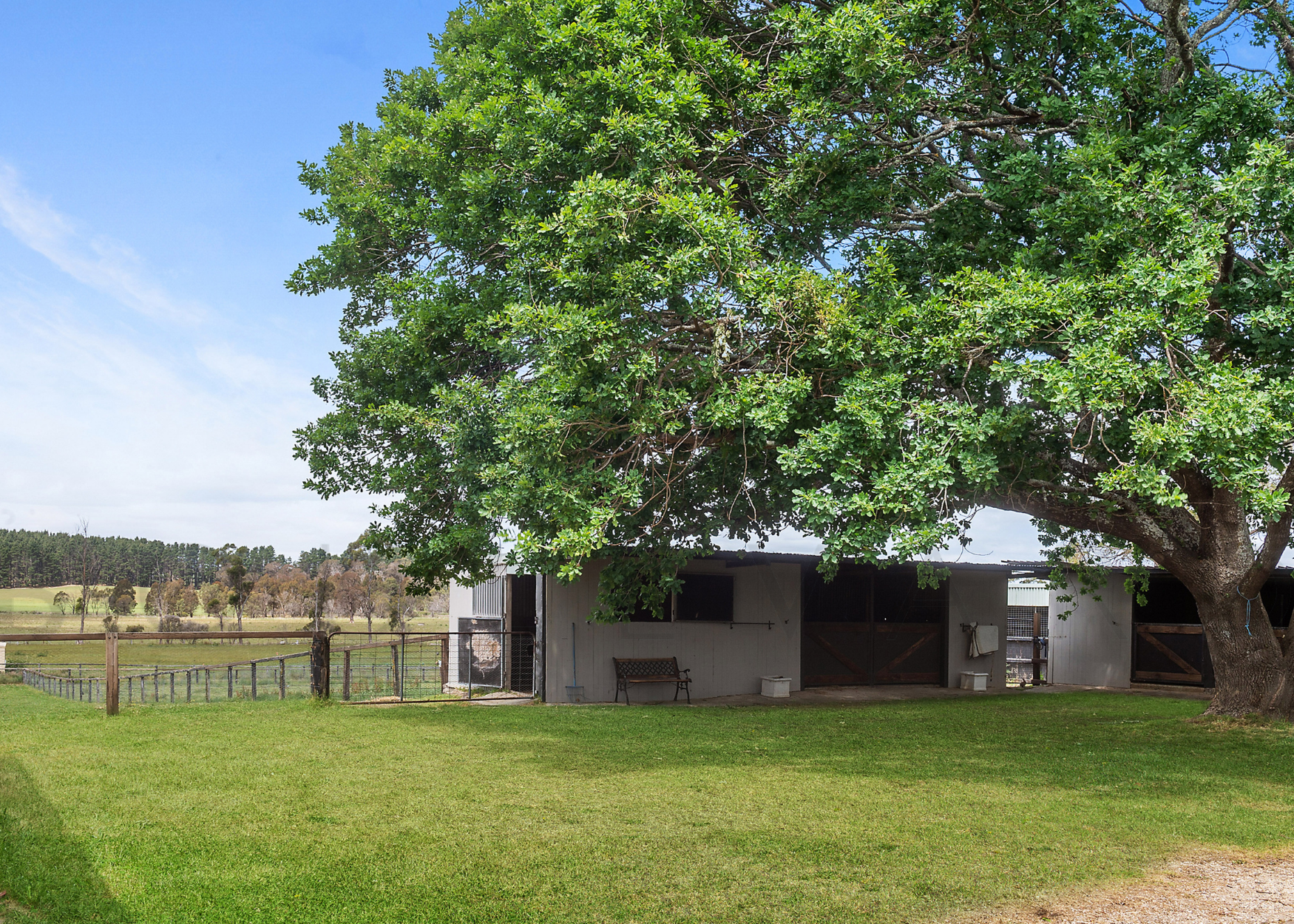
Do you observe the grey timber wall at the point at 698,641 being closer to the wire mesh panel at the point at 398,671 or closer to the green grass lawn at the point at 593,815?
the wire mesh panel at the point at 398,671

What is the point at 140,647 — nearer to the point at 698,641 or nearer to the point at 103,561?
the point at 103,561

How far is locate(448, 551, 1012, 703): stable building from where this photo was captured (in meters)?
15.5

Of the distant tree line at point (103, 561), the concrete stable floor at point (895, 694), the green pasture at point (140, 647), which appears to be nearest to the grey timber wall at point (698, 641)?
the concrete stable floor at point (895, 694)

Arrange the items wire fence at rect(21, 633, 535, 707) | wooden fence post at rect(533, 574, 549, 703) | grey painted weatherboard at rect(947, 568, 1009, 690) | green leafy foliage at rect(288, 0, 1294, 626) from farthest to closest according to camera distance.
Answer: grey painted weatherboard at rect(947, 568, 1009, 690)
wooden fence post at rect(533, 574, 549, 703)
wire fence at rect(21, 633, 535, 707)
green leafy foliage at rect(288, 0, 1294, 626)

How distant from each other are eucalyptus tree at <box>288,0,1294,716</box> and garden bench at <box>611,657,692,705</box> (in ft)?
8.76

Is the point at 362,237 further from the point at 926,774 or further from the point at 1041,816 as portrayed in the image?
the point at 1041,816

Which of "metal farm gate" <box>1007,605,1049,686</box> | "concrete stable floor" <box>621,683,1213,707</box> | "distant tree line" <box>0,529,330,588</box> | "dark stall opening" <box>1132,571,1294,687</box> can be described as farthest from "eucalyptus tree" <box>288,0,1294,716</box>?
"distant tree line" <box>0,529,330,588</box>

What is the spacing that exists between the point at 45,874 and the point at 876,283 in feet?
26.9

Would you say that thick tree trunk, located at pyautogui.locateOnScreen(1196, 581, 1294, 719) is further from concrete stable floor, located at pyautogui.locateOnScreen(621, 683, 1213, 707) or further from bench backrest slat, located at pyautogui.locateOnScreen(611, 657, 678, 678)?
bench backrest slat, located at pyautogui.locateOnScreen(611, 657, 678, 678)

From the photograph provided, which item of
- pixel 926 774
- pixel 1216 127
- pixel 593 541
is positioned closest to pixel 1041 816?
pixel 926 774

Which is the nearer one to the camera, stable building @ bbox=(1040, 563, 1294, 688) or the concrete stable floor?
the concrete stable floor

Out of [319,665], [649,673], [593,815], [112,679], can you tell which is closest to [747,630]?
[649,673]

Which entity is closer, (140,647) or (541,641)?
(541,641)

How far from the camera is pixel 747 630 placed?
56.5 feet
